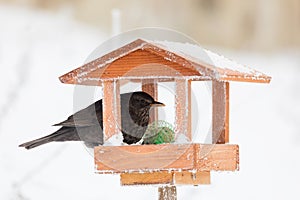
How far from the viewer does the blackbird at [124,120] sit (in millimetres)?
3840

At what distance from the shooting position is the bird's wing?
387cm

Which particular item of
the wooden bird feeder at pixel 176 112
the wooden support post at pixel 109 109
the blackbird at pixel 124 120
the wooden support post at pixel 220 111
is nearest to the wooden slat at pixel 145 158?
the wooden bird feeder at pixel 176 112

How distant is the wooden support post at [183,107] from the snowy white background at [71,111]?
1.98m

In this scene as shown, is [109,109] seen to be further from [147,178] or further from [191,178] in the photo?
[191,178]

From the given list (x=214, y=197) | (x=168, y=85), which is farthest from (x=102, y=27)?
(x=168, y=85)

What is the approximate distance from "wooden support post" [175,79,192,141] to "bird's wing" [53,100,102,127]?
1.47 feet

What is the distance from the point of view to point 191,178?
367cm

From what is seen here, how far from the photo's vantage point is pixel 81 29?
733 cm

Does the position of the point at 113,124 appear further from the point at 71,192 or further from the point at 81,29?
the point at 81,29

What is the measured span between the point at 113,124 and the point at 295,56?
4.67m

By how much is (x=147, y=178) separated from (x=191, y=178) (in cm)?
22

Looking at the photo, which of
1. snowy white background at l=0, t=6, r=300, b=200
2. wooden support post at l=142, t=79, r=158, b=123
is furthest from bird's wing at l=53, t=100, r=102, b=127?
snowy white background at l=0, t=6, r=300, b=200

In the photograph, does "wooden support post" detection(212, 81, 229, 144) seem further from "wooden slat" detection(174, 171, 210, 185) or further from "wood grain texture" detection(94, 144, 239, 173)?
"wood grain texture" detection(94, 144, 239, 173)

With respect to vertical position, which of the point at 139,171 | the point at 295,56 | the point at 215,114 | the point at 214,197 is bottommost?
the point at 214,197
